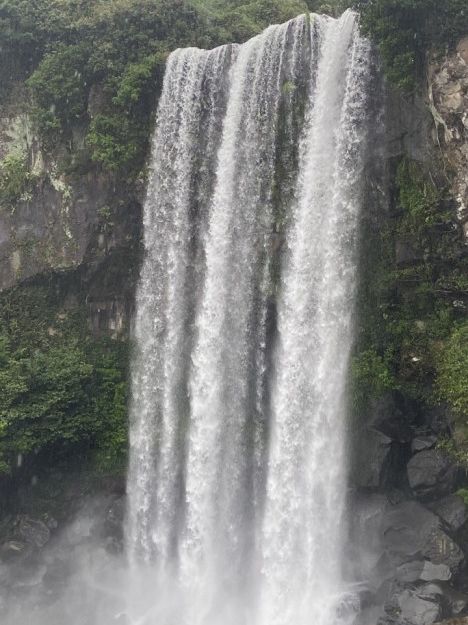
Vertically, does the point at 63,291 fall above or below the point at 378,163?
below

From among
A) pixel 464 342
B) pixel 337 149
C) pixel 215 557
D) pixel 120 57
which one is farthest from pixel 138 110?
pixel 215 557

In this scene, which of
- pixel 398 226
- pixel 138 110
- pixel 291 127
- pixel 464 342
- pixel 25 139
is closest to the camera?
pixel 464 342

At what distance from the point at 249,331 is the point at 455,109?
26.4 ft

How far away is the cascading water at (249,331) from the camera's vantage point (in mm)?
16906

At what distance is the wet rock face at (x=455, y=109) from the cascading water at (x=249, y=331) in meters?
2.18

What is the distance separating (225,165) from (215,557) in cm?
1139

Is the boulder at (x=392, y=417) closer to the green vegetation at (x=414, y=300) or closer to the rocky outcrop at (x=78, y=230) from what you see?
the green vegetation at (x=414, y=300)

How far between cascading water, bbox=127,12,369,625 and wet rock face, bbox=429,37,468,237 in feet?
7.16

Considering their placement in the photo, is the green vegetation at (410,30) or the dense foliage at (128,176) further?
the dense foliage at (128,176)

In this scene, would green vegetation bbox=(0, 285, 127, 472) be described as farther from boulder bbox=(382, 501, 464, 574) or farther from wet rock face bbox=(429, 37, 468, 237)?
wet rock face bbox=(429, 37, 468, 237)

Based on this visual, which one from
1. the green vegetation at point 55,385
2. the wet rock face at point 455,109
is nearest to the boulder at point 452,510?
the wet rock face at point 455,109

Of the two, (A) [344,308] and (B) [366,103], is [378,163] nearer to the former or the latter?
(B) [366,103]

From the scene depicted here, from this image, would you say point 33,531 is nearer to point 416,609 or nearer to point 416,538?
point 416,538

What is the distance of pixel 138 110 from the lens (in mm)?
21188
